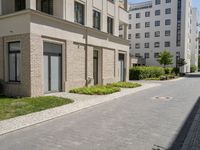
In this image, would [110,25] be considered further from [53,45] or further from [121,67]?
[53,45]

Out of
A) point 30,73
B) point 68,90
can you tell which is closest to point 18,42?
point 30,73

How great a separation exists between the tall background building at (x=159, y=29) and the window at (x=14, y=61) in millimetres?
51225

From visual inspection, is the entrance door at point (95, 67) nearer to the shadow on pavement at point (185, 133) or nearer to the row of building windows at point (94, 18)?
the row of building windows at point (94, 18)

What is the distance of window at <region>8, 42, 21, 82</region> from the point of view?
46.1ft

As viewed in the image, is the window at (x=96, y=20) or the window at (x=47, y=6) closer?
the window at (x=47, y=6)

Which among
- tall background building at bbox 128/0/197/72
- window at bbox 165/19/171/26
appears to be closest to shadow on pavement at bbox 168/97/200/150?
tall background building at bbox 128/0/197/72

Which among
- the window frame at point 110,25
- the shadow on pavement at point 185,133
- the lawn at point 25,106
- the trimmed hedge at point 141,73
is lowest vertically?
the shadow on pavement at point 185,133

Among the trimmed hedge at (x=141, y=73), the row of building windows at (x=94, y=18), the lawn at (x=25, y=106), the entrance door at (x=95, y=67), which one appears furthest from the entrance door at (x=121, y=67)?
the lawn at (x=25, y=106)

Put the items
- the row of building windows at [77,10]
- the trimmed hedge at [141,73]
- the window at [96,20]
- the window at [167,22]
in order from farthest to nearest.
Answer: the window at [167,22] < the trimmed hedge at [141,73] < the window at [96,20] < the row of building windows at [77,10]

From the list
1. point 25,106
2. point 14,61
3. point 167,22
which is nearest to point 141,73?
point 14,61

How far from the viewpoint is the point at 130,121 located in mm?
8273

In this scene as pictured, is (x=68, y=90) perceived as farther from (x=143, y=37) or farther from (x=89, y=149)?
(x=143, y=37)

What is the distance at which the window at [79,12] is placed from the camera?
17.5 meters

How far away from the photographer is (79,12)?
58.6 ft
